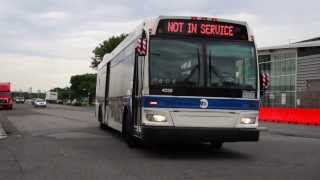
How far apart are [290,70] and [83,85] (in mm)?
72395

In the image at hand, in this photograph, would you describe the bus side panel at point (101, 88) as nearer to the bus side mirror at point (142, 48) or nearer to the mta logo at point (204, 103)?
the bus side mirror at point (142, 48)

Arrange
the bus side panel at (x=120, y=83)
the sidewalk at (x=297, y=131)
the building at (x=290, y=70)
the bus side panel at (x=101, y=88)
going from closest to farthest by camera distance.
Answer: the bus side panel at (x=120, y=83)
the bus side panel at (x=101, y=88)
the sidewalk at (x=297, y=131)
the building at (x=290, y=70)

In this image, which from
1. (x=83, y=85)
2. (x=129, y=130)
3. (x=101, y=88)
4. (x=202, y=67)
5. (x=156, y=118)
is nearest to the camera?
(x=156, y=118)

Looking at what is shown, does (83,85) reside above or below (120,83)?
above

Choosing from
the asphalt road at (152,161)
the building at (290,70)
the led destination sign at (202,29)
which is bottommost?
the asphalt road at (152,161)

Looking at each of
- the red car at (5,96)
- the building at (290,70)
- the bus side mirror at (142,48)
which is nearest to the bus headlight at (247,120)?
the bus side mirror at (142,48)

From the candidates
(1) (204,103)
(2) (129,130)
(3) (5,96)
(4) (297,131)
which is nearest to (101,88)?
(2) (129,130)

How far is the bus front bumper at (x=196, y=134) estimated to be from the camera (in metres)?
12.7

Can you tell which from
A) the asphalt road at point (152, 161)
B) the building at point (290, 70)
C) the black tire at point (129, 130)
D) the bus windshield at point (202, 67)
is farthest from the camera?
the building at point (290, 70)

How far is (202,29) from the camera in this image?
13398 millimetres

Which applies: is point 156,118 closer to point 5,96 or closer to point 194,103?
point 194,103

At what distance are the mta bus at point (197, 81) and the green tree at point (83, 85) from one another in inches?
4091

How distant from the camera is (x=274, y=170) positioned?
37.3 feet

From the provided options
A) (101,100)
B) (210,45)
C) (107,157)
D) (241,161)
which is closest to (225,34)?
(210,45)
